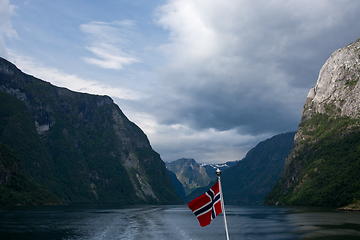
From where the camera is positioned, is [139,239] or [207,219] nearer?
[207,219]

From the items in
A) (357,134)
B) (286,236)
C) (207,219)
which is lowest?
(286,236)

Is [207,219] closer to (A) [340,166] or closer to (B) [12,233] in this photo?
(B) [12,233]

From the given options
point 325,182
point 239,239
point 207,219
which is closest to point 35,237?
point 239,239

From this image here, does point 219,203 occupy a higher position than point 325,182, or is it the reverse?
point 219,203

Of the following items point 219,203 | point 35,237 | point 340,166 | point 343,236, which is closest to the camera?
point 219,203

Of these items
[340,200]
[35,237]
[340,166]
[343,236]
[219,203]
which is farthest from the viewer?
[340,166]

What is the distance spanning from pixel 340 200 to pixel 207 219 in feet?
564

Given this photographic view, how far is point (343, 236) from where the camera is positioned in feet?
169

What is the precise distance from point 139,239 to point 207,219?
135 ft

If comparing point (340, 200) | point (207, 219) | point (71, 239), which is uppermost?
point (207, 219)

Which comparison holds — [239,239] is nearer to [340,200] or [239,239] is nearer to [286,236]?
[286,236]

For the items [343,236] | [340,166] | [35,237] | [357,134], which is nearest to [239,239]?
[343,236]

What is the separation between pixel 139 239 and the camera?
188ft

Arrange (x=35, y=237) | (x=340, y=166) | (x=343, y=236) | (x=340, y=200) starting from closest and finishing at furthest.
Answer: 1. (x=343, y=236)
2. (x=35, y=237)
3. (x=340, y=200)
4. (x=340, y=166)
